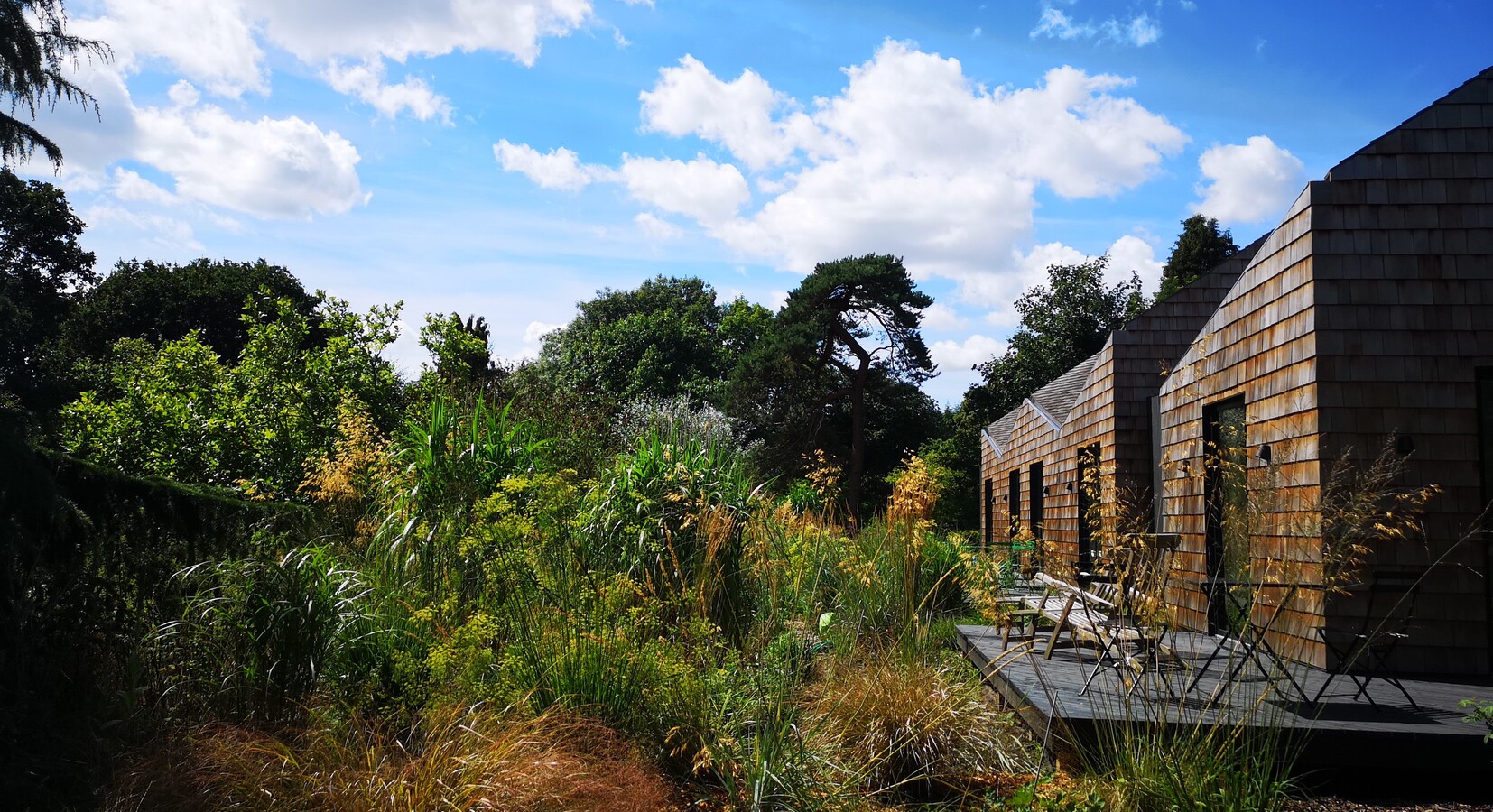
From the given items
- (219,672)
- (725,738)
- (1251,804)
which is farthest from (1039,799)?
(219,672)

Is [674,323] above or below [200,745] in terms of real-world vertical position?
above

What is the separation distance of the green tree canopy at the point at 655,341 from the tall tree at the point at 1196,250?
1457cm

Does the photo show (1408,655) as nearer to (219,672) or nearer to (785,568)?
(785,568)

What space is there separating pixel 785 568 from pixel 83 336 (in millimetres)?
27646

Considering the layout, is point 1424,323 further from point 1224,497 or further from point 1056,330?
point 1056,330

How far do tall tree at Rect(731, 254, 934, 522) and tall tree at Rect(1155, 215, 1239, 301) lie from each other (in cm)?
818

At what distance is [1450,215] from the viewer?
18.8 feet

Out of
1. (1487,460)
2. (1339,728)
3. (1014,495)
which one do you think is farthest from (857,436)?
(1339,728)

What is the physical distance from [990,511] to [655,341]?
1666 cm

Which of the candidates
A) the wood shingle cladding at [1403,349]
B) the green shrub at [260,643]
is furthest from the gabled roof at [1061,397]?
the green shrub at [260,643]

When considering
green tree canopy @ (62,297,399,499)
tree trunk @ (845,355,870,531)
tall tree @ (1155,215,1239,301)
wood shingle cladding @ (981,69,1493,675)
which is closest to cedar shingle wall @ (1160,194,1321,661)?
wood shingle cladding @ (981,69,1493,675)

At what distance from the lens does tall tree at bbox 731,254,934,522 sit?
2575 centimetres

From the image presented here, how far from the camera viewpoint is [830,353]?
2667 cm

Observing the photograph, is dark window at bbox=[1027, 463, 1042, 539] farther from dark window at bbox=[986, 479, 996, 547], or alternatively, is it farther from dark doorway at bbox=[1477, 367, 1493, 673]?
dark doorway at bbox=[1477, 367, 1493, 673]
